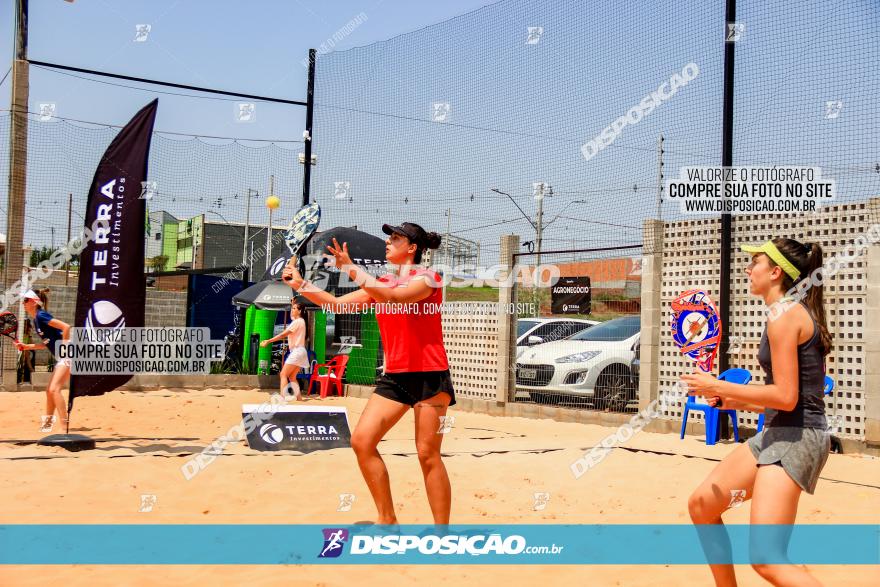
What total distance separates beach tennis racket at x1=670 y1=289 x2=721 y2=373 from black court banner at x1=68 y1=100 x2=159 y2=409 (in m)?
5.96

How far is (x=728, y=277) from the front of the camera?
8469 millimetres

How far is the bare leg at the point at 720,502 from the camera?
3.01m

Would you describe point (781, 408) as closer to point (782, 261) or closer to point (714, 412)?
point (782, 261)

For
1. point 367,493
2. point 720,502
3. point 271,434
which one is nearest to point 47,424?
point 271,434

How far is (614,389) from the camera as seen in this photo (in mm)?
9945

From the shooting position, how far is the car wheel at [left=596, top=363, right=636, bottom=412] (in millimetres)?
9867

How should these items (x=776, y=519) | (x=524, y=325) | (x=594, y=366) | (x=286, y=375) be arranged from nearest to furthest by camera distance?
1. (x=776, y=519)
2. (x=594, y=366)
3. (x=524, y=325)
4. (x=286, y=375)

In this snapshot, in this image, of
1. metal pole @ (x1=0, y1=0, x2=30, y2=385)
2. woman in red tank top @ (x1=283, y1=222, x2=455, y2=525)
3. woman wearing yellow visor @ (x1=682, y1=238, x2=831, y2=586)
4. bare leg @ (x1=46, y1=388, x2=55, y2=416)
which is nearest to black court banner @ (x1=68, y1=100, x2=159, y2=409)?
bare leg @ (x1=46, y1=388, x2=55, y2=416)

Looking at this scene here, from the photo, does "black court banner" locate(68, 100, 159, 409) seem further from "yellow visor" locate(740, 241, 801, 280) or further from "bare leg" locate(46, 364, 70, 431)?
"yellow visor" locate(740, 241, 801, 280)

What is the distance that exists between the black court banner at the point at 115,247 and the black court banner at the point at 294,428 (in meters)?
1.53

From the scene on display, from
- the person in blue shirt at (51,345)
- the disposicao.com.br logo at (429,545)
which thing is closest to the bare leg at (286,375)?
the person in blue shirt at (51,345)

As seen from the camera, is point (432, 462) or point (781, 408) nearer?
point (781, 408)

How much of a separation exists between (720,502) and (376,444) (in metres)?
2.04
